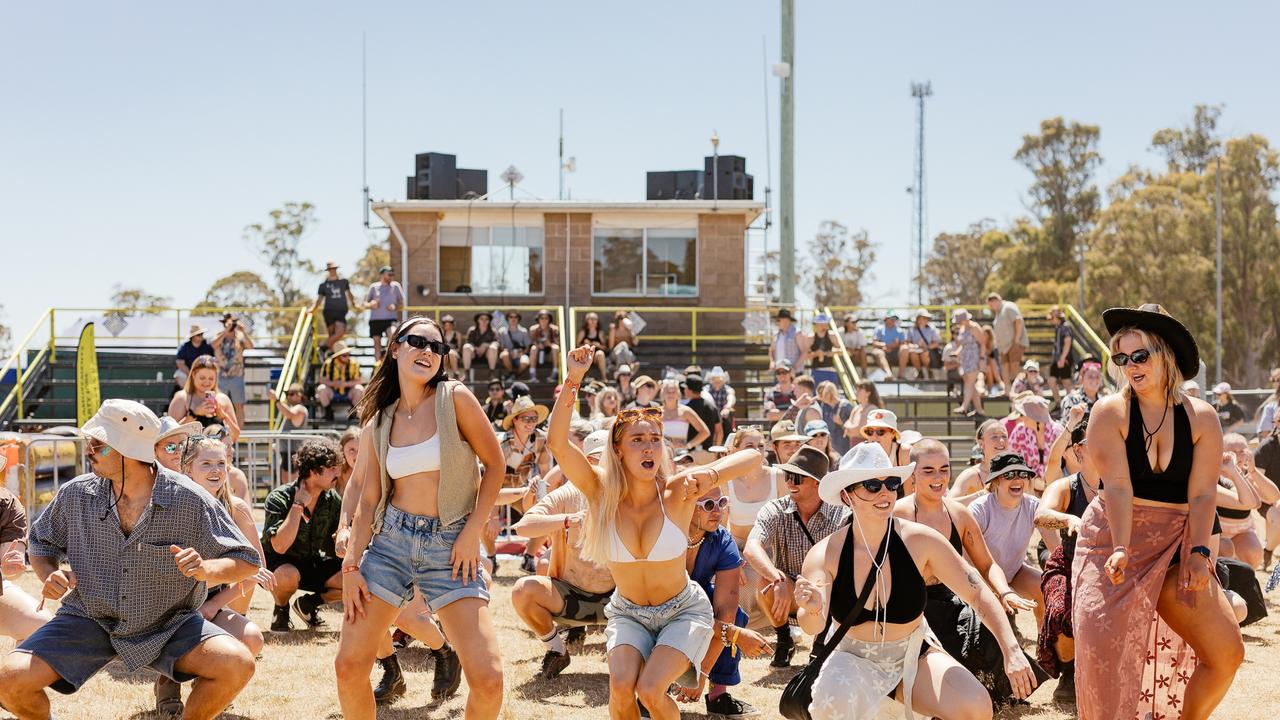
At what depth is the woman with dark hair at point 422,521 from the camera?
4.90 m

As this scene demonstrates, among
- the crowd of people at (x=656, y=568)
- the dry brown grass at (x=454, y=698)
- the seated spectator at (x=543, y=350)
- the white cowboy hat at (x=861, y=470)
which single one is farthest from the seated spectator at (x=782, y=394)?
the white cowboy hat at (x=861, y=470)

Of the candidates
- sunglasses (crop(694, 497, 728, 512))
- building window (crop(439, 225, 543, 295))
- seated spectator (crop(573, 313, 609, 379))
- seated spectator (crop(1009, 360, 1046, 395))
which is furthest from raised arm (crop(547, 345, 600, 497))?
building window (crop(439, 225, 543, 295))

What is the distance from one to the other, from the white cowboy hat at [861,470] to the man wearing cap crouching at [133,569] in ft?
7.95

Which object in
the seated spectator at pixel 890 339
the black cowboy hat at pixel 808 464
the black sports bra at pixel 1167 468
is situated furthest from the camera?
the seated spectator at pixel 890 339

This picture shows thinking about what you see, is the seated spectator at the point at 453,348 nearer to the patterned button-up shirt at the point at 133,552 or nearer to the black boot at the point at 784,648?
the black boot at the point at 784,648

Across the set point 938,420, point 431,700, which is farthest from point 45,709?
point 938,420

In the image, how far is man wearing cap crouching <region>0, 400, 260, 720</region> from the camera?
509cm

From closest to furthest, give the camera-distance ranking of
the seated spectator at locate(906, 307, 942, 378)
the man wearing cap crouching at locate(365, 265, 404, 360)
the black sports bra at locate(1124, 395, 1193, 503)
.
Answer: the black sports bra at locate(1124, 395, 1193, 503) → the man wearing cap crouching at locate(365, 265, 404, 360) → the seated spectator at locate(906, 307, 942, 378)

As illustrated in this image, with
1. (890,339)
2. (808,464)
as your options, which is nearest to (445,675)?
(808,464)

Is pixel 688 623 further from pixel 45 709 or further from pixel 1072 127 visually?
pixel 1072 127

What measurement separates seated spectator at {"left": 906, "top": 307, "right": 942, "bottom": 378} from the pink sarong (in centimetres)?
1414

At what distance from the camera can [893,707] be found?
4.89 meters

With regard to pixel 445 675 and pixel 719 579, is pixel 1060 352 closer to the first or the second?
pixel 719 579

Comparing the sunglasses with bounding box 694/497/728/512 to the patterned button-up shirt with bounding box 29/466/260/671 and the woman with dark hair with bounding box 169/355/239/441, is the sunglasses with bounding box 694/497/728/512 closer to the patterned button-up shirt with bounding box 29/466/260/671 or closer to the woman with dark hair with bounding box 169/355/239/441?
the patterned button-up shirt with bounding box 29/466/260/671
